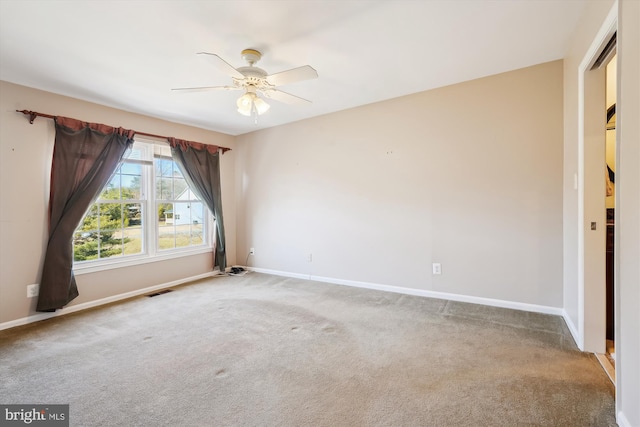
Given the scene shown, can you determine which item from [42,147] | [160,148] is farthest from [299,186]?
[42,147]

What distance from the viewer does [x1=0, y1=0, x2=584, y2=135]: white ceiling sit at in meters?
2.00

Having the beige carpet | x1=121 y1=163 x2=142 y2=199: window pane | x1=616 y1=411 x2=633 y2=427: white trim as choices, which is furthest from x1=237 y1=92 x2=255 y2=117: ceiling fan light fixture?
x1=616 y1=411 x2=633 y2=427: white trim

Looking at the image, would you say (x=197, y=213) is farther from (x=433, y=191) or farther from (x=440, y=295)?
(x=440, y=295)

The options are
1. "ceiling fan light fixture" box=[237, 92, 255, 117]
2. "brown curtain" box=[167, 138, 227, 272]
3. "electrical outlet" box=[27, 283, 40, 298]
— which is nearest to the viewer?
"ceiling fan light fixture" box=[237, 92, 255, 117]

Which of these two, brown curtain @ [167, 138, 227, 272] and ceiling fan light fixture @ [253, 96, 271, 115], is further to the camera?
brown curtain @ [167, 138, 227, 272]

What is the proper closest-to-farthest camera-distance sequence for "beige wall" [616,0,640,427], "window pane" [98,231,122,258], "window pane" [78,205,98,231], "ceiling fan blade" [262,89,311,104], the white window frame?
"beige wall" [616,0,640,427] < "ceiling fan blade" [262,89,311,104] < "window pane" [78,205,98,231] < "window pane" [98,231,122,258] < the white window frame

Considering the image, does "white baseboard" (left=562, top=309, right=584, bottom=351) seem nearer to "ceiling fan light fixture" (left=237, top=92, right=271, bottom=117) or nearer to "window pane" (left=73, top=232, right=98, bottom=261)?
"ceiling fan light fixture" (left=237, top=92, right=271, bottom=117)

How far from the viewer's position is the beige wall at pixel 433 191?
293cm

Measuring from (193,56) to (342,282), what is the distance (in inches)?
129

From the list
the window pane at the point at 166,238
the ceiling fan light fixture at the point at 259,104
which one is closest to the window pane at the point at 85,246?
the window pane at the point at 166,238

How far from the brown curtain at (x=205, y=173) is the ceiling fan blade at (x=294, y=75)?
2566 mm

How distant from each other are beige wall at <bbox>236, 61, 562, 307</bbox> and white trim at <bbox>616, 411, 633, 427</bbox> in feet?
5.45

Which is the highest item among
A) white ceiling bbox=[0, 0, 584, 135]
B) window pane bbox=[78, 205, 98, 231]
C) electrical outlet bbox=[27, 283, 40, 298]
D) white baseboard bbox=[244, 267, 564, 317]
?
white ceiling bbox=[0, 0, 584, 135]

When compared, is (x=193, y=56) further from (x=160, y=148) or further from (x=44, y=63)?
(x=160, y=148)
